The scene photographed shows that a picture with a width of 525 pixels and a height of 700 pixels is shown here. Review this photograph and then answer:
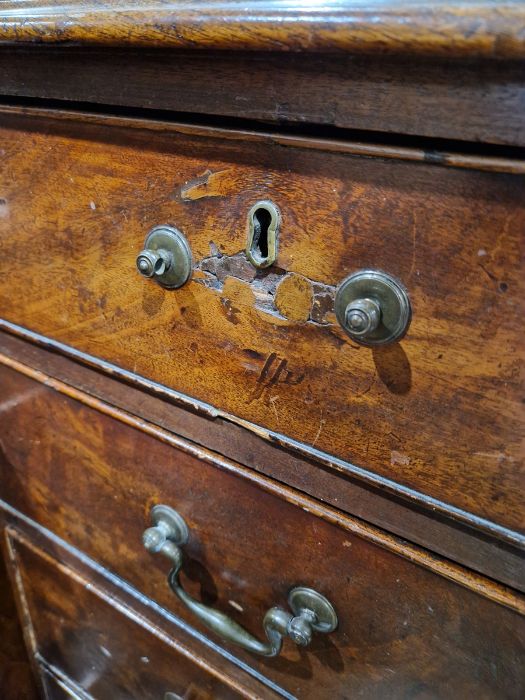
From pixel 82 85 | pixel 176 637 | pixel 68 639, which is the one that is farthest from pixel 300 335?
pixel 68 639

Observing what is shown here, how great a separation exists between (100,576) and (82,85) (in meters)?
0.46

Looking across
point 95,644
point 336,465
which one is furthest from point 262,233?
point 95,644

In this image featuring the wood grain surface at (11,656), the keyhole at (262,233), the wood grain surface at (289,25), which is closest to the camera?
the wood grain surface at (289,25)

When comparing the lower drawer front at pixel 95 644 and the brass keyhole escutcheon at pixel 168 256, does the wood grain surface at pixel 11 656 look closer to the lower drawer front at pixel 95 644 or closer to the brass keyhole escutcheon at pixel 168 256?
the lower drawer front at pixel 95 644

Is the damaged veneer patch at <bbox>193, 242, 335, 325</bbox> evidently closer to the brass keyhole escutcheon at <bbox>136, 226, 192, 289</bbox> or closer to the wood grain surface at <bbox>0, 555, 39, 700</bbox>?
the brass keyhole escutcheon at <bbox>136, 226, 192, 289</bbox>

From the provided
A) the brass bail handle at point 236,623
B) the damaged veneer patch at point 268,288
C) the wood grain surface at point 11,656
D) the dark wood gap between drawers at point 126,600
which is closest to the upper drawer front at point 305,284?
the damaged veneer patch at point 268,288

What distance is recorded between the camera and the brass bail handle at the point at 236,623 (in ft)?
1.32

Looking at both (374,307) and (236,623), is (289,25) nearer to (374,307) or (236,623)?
(374,307)

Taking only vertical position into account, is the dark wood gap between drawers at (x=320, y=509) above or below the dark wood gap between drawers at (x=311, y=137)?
below

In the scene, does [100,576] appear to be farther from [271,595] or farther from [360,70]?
[360,70]

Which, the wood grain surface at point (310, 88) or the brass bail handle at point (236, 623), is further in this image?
the brass bail handle at point (236, 623)

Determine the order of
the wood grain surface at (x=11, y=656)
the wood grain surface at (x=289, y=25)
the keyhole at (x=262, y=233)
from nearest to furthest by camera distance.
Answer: the wood grain surface at (x=289, y=25) → the keyhole at (x=262, y=233) → the wood grain surface at (x=11, y=656)

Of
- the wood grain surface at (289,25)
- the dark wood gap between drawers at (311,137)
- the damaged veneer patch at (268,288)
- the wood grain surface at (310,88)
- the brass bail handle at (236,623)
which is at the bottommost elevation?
the brass bail handle at (236,623)

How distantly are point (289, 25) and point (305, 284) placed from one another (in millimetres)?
133
